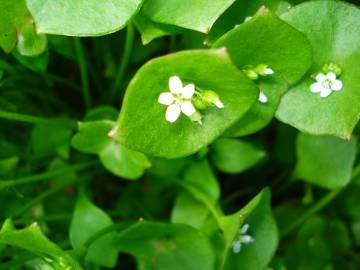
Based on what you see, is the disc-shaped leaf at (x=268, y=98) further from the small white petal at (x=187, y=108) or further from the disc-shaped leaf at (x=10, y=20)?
the disc-shaped leaf at (x=10, y=20)

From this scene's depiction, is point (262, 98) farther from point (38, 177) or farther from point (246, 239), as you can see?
point (38, 177)

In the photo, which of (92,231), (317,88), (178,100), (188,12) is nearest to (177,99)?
(178,100)

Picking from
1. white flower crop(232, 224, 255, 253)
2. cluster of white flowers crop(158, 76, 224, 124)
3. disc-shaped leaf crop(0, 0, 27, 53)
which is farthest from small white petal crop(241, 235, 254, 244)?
→ disc-shaped leaf crop(0, 0, 27, 53)

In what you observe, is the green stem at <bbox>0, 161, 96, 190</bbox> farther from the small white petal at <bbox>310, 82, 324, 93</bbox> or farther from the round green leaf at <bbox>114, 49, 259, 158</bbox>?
the small white petal at <bbox>310, 82, 324, 93</bbox>

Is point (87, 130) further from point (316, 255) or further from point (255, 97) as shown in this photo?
point (316, 255)

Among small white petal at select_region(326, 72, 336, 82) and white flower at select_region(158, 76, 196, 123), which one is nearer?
white flower at select_region(158, 76, 196, 123)

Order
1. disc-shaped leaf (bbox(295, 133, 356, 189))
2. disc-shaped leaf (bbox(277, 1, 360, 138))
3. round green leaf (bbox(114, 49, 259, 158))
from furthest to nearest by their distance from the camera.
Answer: disc-shaped leaf (bbox(295, 133, 356, 189)) → disc-shaped leaf (bbox(277, 1, 360, 138)) → round green leaf (bbox(114, 49, 259, 158))

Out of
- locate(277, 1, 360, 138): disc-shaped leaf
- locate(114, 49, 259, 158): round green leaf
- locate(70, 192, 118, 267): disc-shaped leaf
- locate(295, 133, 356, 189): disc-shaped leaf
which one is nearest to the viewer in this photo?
locate(114, 49, 259, 158): round green leaf
